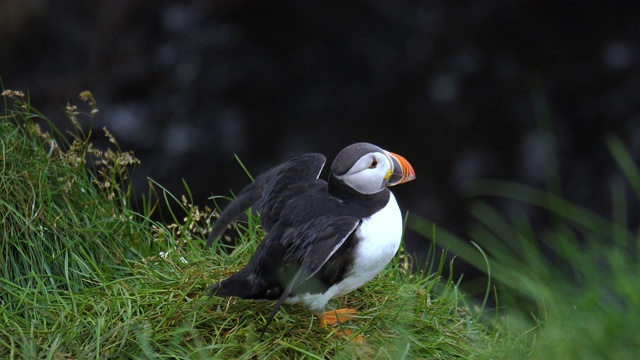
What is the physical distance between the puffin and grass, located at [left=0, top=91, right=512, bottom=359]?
4.7 inches

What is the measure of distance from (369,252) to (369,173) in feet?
0.95

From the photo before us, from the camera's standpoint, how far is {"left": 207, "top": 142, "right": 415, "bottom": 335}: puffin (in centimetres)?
331

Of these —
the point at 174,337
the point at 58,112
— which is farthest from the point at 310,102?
the point at 174,337

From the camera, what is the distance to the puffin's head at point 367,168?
11.2 feet

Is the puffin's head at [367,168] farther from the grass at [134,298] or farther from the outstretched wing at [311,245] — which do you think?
the grass at [134,298]

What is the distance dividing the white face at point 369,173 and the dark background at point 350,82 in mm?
4392

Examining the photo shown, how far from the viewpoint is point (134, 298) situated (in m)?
3.47

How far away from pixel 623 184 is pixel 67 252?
218 inches

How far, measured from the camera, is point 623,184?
808 cm

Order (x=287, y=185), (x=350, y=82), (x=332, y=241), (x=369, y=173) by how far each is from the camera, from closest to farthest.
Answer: (x=332, y=241)
(x=369, y=173)
(x=287, y=185)
(x=350, y=82)

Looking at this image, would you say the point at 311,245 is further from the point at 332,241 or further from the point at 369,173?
the point at 369,173

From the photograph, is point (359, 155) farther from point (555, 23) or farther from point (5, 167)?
point (555, 23)

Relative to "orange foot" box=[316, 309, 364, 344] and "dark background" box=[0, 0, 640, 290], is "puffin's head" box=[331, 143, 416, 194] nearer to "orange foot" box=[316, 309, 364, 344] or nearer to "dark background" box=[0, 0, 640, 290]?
"orange foot" box=[316, 309, 364, 344]

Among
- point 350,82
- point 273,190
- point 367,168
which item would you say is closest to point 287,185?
point 273,190
